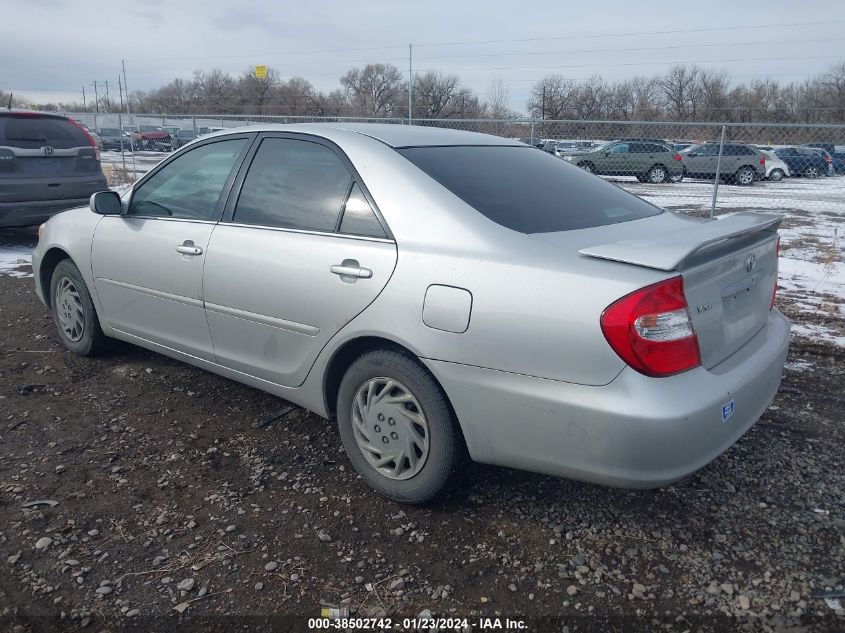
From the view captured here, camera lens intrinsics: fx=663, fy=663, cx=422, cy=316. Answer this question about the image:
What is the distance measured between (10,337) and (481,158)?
13.3 feet

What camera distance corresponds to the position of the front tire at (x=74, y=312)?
4449 millimetres

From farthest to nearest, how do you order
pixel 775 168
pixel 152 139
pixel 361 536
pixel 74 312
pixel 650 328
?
1. pixel 152 139
2. pixel 775 168
3. pixel 74 312
4. pixel 361 536
5. pixel 650 328

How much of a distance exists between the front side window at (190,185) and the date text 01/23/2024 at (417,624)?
7.31 feet

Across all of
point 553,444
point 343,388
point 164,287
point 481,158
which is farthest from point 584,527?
point 164,287

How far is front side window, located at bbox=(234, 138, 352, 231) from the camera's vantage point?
3.11 m

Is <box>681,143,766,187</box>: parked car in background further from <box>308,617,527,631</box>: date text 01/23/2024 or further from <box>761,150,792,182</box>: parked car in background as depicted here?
<box>308,617,527,631</box>: date text 01/23/2024

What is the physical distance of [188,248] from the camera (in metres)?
3.58

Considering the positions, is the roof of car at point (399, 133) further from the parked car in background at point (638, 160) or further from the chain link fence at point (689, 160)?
the parked car in background at point (638, 160)

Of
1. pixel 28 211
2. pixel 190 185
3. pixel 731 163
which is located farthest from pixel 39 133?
pixel 731 163

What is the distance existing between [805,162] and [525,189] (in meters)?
27.4

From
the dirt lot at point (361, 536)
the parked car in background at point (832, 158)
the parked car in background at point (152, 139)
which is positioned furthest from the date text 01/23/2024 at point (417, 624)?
the parked car in background at point (152, 139)

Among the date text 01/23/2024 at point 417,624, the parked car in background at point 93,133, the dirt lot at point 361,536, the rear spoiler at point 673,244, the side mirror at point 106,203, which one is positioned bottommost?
the date text 01/23/2024 at point 417,624

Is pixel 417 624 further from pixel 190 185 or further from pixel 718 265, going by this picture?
pixel 190 185

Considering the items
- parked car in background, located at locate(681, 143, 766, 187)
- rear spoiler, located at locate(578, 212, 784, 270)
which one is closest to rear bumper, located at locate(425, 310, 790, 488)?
rear spoiler, located at locate(578, 212, 784, 270)
